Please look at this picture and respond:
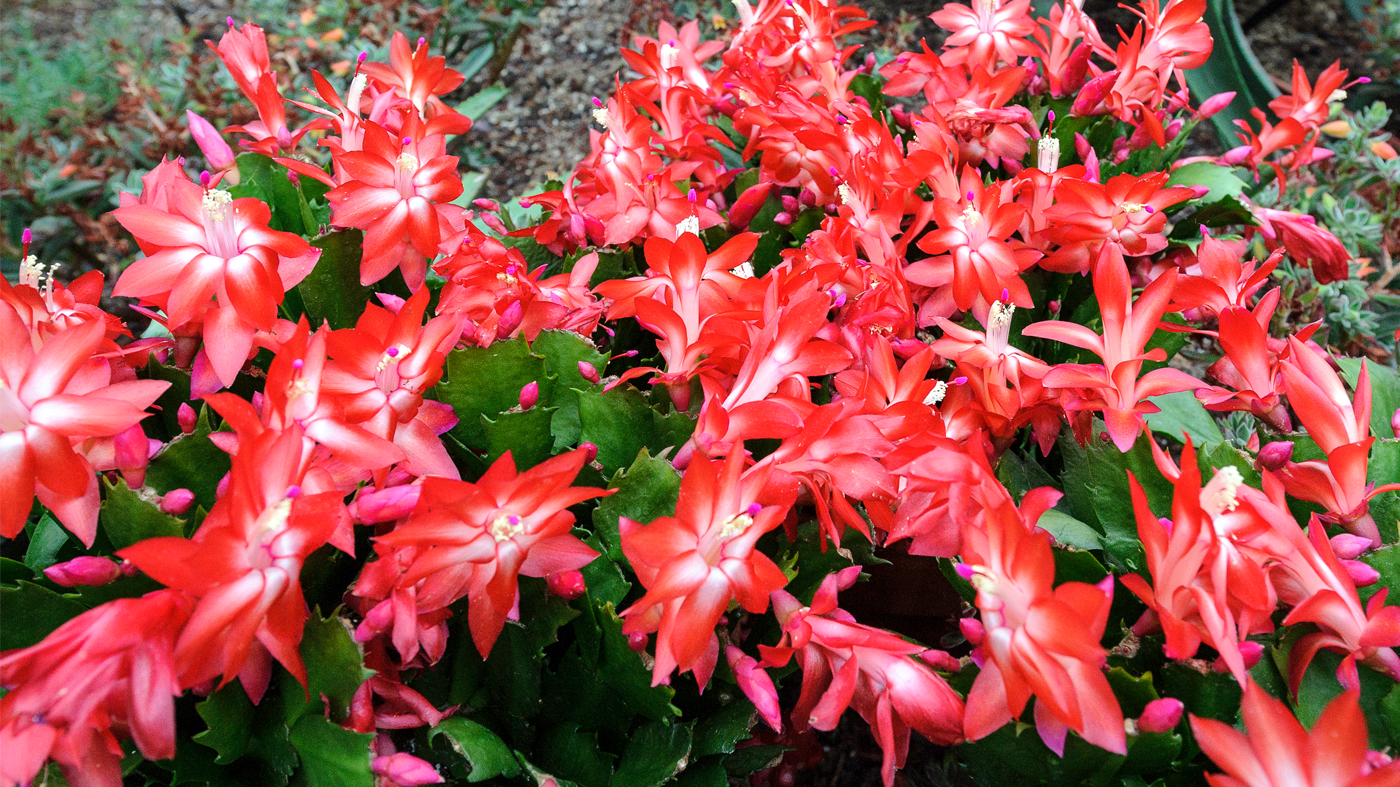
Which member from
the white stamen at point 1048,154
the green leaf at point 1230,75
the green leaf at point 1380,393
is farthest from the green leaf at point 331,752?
the green leaf at point 1230,75

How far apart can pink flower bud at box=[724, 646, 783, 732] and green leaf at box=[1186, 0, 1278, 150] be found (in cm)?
129

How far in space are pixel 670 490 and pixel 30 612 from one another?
1.35 ft

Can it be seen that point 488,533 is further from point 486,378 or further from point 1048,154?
point 1048,154

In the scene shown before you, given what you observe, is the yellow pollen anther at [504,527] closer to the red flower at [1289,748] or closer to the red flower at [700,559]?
the red flower at [700,559]

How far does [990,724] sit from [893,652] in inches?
2.7

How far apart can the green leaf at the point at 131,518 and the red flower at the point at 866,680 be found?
1.28 feet

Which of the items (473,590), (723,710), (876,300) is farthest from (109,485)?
(876,300)

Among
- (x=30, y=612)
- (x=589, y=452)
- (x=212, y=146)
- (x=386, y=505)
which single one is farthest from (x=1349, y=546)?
(x=212, y=146)

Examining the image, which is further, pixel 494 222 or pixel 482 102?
pixel 482 102

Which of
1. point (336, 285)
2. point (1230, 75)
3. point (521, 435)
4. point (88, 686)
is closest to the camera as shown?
point (88, 686)

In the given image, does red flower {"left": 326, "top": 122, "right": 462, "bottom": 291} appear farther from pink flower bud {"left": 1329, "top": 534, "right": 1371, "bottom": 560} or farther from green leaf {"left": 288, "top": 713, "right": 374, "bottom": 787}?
pink flower bud {"left": 1329, "top": 534, "right": 1371, "bottom": 560}

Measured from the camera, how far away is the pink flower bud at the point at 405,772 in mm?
523

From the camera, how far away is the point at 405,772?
0.52 meters

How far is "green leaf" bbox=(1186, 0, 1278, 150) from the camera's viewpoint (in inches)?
55.2
